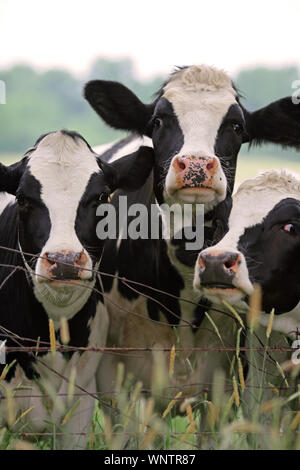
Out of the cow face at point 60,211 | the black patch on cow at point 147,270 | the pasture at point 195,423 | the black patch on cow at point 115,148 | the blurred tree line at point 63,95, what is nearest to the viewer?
the pasture at point 195,423

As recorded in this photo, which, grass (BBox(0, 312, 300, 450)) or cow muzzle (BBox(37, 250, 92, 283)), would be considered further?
cow muzzle (BBox(37, 250, 92, 283))

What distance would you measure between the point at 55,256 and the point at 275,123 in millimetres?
2231

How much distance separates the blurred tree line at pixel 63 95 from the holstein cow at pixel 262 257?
5490 cm

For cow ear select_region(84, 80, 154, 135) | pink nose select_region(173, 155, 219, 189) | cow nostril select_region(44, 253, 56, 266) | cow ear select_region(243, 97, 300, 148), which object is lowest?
cow nostril select_region(44, 253, 56, 266)

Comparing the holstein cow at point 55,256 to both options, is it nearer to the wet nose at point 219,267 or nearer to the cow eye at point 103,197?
the cow eye at point 103,197

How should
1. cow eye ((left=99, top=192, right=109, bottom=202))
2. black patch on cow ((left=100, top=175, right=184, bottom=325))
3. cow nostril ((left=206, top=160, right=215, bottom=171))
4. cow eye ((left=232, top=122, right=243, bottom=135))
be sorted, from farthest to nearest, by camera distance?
black patch on cow ((left=100, top=175, right=184, bottom=325)), cow eye ((left=232, top=122, right=243, bottom=135)), cow eye ((left=99, top=192, right=109, bottom=202)), cow nostril ((left=206, top=160, right=215, bottom=171))

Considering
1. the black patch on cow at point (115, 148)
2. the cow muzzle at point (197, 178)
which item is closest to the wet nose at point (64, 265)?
the cow muzzle at point (197, 178)

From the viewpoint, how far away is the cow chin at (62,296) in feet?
15.5

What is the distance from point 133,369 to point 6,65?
91.6 meters

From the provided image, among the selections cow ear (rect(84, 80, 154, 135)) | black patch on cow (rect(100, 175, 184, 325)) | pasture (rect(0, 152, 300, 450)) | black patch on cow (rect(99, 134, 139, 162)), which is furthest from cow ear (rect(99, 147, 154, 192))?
black patch on cow (rect(99, 134, 139, 162))

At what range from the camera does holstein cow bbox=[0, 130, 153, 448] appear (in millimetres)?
4848

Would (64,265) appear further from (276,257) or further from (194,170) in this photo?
(276,257)

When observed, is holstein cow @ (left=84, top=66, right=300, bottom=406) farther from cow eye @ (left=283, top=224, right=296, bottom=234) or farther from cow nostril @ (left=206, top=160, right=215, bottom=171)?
cow eye @ (left=283, top=224, right=296, bottom=234)

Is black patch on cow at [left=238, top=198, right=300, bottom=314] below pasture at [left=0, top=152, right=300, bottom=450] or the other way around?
the other way around
